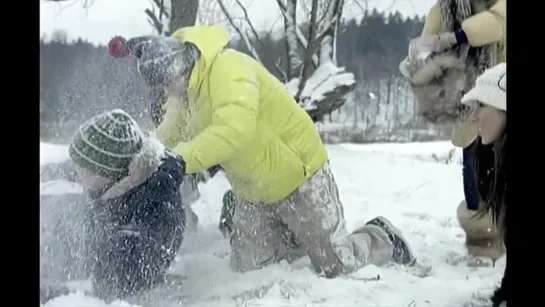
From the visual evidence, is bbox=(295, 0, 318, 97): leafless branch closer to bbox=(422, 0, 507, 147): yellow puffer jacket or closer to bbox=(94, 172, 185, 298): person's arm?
bbox=(422, 0, 507, 147): yellow puffer jacket

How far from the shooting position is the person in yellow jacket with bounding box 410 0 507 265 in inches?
46.1

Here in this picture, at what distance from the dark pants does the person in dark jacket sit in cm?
44

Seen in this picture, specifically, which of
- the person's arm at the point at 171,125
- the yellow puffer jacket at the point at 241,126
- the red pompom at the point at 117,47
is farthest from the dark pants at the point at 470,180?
the red pompom at the point at 117,47

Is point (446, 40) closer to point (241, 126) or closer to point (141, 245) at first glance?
point (241, 126)

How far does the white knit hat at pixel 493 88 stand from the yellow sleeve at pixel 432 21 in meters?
0.10

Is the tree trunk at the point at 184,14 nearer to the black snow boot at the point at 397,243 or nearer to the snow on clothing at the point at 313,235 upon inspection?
the snow on clothing at the point at 313,235

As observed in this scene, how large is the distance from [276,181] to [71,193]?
31 cm

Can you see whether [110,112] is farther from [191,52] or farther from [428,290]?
[428,290]

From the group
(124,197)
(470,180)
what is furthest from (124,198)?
(470,180)

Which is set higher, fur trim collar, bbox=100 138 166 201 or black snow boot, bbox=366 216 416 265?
fur trim collar, bbox=100 138 166 201

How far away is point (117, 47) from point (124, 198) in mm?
226

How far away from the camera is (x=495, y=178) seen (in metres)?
1.18

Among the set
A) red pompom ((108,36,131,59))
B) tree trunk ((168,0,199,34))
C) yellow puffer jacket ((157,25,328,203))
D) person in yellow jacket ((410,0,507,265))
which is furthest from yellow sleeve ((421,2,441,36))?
red pompom ((108,36,131,59))
